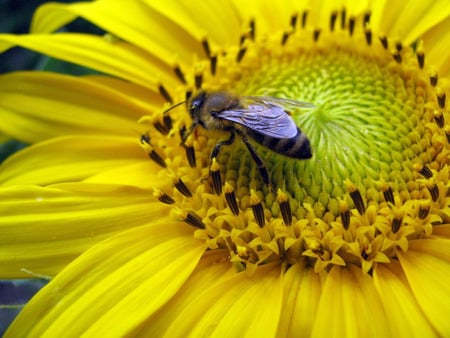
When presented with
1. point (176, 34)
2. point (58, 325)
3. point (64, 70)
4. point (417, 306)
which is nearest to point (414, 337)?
point (417, 306)

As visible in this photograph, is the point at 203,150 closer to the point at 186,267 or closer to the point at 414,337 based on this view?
the point at 186,267

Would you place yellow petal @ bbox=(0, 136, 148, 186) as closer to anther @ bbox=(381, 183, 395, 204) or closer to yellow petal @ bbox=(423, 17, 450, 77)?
anther @ bbox=(381, 183, 395, 204)

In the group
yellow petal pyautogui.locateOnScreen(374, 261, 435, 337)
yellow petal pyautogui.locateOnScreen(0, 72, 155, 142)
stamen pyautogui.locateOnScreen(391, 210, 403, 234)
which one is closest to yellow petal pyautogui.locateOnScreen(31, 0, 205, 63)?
yellow petal pyautogui.locateOnScreen(0, 72, 155, 142)

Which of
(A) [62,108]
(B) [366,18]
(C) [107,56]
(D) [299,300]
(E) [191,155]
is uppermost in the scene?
(C) [107,56]

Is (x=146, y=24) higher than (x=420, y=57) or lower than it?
higher

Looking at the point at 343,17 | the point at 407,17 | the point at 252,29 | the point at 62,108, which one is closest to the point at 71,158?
the point at 62,108

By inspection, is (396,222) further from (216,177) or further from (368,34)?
(368,34)

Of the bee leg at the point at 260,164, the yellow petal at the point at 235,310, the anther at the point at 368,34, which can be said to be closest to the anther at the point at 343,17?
the anther at the point at 368,34
